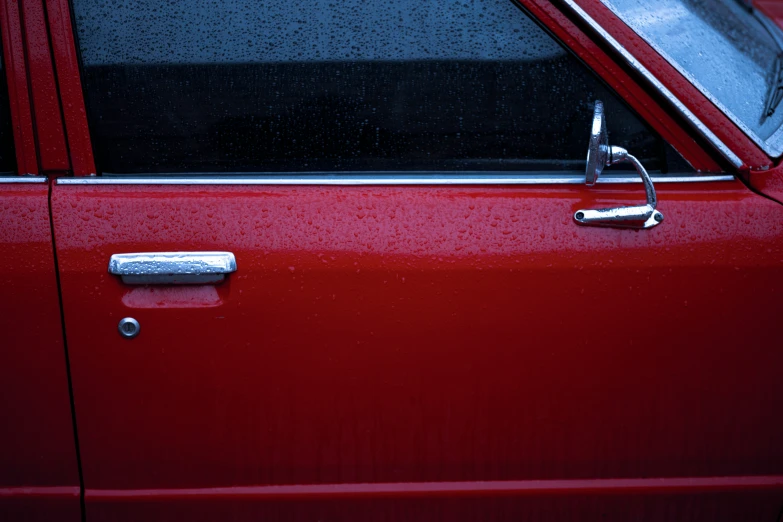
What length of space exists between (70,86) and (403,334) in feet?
2.89

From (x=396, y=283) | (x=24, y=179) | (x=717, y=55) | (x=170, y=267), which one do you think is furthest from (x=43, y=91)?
(x=717, y=55)

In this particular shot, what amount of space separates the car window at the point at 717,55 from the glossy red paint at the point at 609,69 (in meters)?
0.09

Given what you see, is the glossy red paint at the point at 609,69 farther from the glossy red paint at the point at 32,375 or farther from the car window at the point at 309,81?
the glossy red paint at the point at 32,375

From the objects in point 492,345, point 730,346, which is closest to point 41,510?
point 492,345

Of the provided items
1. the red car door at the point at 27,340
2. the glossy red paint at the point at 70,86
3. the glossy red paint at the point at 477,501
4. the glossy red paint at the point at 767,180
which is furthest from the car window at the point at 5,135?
the glossy red paint at the point at 767,180

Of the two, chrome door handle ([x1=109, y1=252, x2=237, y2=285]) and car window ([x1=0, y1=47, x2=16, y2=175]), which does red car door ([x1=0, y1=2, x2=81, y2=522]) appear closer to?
car window ([x1=0, y1=47, x2=16, y2=175])

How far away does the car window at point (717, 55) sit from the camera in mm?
1555

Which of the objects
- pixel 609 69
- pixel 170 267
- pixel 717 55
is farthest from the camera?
pixel 717 55

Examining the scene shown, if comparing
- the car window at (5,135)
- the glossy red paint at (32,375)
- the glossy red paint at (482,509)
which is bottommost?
the glossy red paint at (482,509)

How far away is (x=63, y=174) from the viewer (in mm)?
1507

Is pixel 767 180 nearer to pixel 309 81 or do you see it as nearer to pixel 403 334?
pixel 403 334

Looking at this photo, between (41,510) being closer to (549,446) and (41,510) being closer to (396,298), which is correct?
(396,298)

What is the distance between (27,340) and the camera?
142 centimetres

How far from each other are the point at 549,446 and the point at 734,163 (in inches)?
28.8
